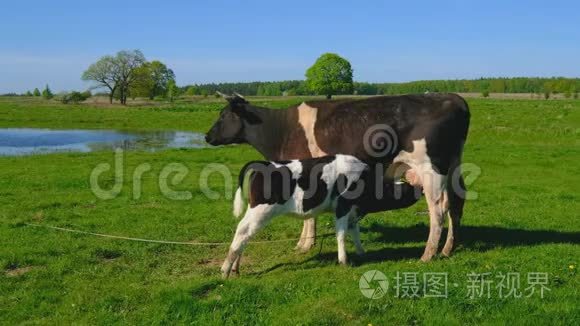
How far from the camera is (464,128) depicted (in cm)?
923

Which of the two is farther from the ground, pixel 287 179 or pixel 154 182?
pixel 287 179

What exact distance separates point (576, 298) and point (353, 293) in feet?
9.02

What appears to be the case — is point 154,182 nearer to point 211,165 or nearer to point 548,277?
point 211,165

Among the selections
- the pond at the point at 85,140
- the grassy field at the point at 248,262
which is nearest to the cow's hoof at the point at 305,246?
the grassy field at the point at 248,262

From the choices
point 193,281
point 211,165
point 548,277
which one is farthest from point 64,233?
point 211,165

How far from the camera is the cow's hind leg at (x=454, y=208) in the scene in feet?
31.2

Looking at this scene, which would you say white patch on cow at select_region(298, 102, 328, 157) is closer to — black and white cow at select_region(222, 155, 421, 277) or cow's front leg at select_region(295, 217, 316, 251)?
black and white cow at select_region(222, 155, 421, 277)

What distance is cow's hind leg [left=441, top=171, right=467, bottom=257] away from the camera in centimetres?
952

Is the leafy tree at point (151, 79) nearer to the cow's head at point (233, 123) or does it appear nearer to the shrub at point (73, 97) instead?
the shrub at point (73, 97)

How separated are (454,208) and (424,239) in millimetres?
1254

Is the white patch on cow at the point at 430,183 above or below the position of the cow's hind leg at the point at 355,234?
above

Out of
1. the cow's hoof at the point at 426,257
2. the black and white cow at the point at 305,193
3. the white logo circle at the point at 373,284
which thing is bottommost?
the cow's hoof at the point at 426,257

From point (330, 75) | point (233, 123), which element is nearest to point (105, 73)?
point (330, 75)

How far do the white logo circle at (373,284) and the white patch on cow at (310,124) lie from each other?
2586mm
